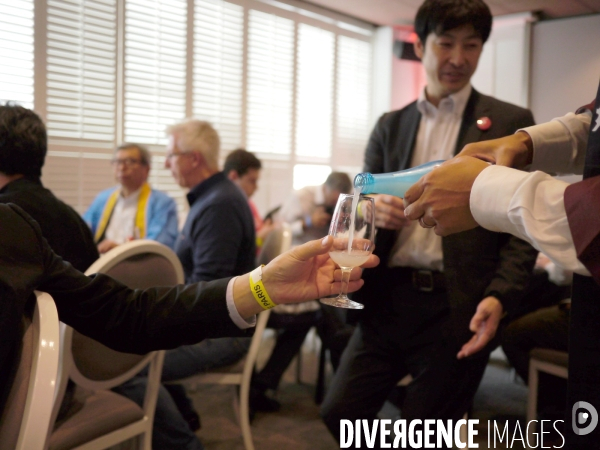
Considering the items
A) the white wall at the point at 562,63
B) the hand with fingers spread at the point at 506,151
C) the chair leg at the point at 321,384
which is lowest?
the chair leg at the point at 321,384

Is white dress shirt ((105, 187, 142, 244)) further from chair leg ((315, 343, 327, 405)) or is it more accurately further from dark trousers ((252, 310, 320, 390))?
chair leg ((315, 343, 327, 405))

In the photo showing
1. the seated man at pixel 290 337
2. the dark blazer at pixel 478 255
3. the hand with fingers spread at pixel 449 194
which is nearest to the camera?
the hand with fingers spread at pixel 449 194

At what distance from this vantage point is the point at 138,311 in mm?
1102

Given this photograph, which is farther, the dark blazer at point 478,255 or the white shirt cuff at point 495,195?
the dark blazer at point 478,255

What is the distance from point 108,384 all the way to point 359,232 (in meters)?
0.92

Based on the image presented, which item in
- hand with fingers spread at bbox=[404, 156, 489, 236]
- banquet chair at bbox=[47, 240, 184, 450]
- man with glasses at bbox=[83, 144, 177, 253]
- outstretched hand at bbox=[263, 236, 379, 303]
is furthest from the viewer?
man with glasses at bbox=[83, 144, 177, 253]

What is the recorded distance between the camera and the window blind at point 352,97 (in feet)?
21.0

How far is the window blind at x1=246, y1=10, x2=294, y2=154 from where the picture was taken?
537 centimetres

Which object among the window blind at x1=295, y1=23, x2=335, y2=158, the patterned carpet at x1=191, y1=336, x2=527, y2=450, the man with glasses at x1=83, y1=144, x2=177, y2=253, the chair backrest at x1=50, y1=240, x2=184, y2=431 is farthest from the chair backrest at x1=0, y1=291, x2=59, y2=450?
the window blind at x1=295, y1=23, x2=335, y2=158

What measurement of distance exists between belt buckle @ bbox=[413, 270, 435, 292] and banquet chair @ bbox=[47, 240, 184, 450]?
2.38 feet

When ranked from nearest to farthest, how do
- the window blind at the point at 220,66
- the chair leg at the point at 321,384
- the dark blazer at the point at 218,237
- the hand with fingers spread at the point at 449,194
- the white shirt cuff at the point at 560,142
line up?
the hand with fingers spread at the point at 449,194, the white shirt cuff at the point at 560,142, the dark blazer at the point at 218,237, the chair leg at the point at 321,384, the window blind at the point at 220,66

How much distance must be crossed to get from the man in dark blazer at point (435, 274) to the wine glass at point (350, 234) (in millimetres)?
425

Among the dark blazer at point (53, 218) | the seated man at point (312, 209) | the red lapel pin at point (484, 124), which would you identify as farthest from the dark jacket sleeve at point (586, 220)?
the seated man at point (312, 209)

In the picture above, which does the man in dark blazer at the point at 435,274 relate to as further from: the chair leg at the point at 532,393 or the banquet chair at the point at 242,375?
the chair leg at the point at 532,393
